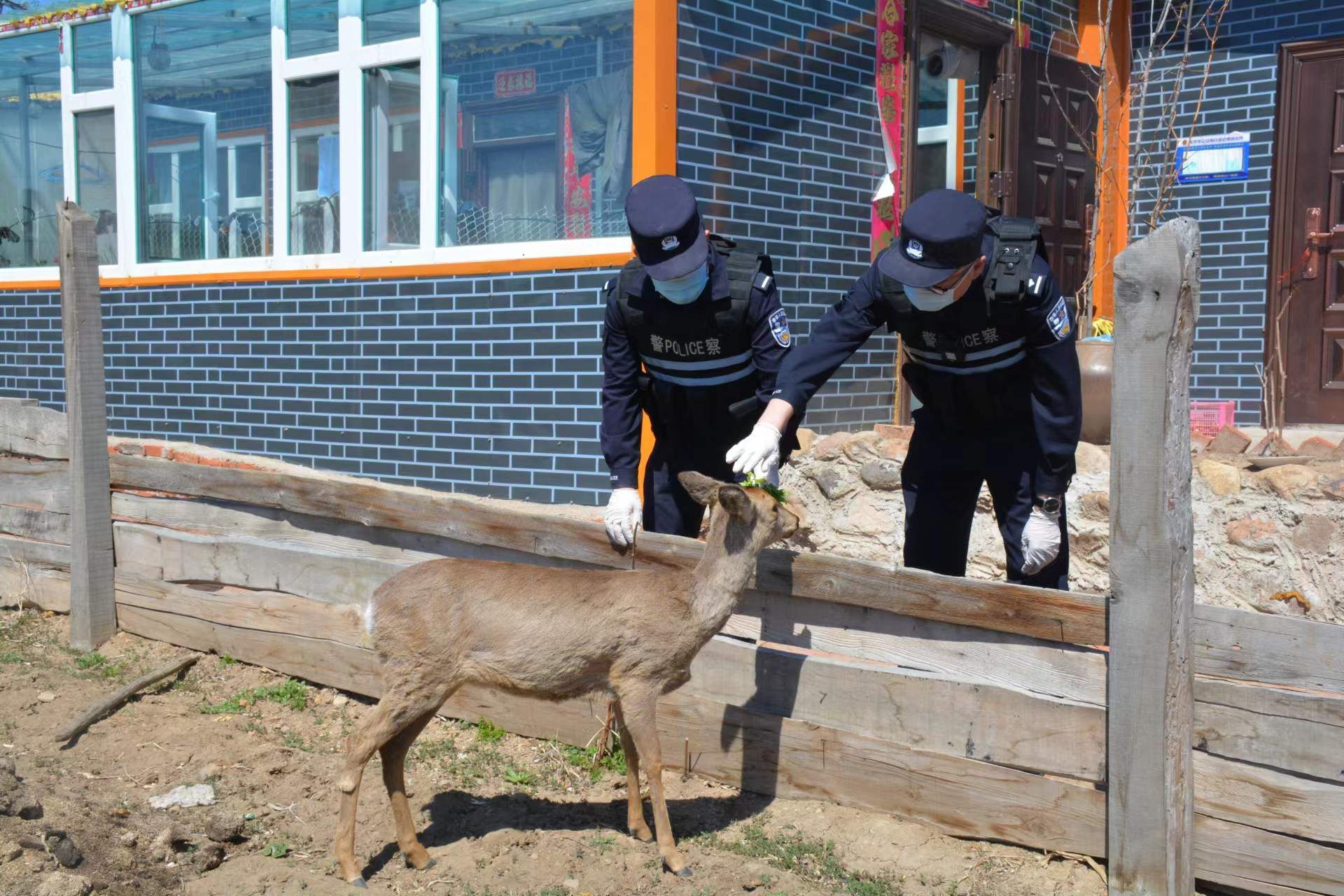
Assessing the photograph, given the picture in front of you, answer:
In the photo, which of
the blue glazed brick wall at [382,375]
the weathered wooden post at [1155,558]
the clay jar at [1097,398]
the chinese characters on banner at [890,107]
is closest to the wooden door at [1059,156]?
the chinese characters on banner at [890,107]

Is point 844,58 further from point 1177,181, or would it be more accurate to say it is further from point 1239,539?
point 1239,539

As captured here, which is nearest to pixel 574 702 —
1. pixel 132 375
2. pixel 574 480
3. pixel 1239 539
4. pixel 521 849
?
pixel 521 849

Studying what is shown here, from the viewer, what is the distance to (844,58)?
29.7 ft

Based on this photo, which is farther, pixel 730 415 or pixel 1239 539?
pixel 1239 539

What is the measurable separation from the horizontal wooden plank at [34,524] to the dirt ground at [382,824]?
131 cm

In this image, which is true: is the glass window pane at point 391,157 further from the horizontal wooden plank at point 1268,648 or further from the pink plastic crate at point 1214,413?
the horizontal wooden plank at point 1268,648

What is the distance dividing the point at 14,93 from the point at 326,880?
11123 millimetres

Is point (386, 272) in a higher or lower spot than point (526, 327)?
higher

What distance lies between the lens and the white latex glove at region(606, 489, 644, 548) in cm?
442

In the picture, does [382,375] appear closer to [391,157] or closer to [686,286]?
[391,157]

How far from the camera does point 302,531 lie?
587 cm

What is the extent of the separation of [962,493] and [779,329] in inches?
37.7

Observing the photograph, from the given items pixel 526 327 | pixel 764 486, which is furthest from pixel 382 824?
pixel 526 327

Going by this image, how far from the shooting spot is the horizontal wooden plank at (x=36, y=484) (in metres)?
6.67
